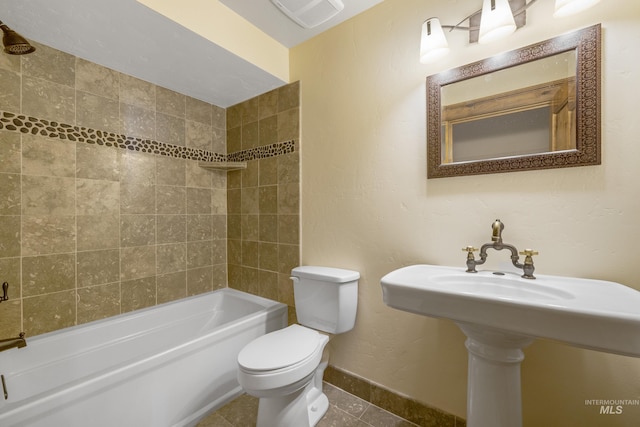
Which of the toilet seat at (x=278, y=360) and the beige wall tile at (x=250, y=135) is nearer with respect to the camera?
the toilet seat at (x=278, y=360)

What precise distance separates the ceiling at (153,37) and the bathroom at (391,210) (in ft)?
0.38

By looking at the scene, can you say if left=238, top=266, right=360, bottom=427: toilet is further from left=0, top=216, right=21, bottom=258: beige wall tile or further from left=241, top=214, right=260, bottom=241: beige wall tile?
left=0, top=216, right=21, bottom=258: beige wall tile

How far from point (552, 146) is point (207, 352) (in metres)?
1.93

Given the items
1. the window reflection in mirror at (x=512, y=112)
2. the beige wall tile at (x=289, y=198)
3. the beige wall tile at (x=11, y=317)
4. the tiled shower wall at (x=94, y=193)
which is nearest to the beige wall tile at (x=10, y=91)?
the tiled shower wall at (x=94, y=193)

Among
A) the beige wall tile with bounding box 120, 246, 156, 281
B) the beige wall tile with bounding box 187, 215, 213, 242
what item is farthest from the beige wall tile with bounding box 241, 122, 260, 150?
the beige wall tile with bounding box 120, 246, 156, 281

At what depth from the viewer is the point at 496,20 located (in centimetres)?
101

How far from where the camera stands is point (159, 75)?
1.76 metres

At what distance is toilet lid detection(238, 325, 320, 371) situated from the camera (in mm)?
1141

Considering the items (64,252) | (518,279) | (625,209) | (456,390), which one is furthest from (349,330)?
(64,252)

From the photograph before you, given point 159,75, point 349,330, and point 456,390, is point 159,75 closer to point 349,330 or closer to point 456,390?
point 349,330

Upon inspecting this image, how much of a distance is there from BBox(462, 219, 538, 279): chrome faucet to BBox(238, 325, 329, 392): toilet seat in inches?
33.0

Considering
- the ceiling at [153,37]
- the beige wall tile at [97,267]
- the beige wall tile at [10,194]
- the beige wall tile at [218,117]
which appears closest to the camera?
the ceiling at [153,37]

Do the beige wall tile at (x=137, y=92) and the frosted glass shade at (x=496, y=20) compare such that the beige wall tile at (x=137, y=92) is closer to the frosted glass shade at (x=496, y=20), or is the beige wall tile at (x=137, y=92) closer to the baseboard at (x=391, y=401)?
the frosted glass shade at (x=496, y=20)

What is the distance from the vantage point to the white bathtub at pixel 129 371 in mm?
1019
